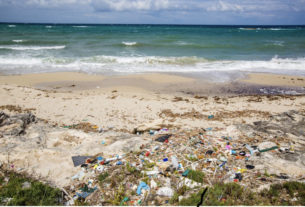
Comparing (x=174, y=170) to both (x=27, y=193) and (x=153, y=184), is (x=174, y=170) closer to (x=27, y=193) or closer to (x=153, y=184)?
(x=153, y=184)

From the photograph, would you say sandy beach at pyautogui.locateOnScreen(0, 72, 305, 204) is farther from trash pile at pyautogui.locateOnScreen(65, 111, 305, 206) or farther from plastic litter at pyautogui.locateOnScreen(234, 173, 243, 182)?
plastic litter at pyautogui.locateOnScreen(234, 173, 243, 182)

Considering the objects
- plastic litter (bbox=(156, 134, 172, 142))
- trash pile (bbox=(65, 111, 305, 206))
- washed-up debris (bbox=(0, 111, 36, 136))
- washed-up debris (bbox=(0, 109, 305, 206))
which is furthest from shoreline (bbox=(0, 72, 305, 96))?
trash pile (bbox=(65, 111, 305, 206))

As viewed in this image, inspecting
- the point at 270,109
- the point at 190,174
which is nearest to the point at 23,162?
the point at 190,174

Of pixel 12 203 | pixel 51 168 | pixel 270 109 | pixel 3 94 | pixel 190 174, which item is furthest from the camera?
pixel 3 94

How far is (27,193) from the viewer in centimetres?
294

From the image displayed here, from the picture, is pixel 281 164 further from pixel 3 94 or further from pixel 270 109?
pixel 3 94

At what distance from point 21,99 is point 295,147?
1048 centimetres

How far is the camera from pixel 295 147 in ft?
15.3

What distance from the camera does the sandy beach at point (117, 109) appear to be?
413 cm

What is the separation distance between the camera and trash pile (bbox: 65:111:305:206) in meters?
3.22

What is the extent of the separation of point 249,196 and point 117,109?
6.16 metres

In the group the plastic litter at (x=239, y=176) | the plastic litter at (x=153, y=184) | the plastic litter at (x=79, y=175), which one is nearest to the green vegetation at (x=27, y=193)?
the plastic litter at (x=79, y=175)

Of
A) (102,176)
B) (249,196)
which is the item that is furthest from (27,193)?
(249,196)

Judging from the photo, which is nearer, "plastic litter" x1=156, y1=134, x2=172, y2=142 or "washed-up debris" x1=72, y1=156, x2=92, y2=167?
"washed-up debris" x1=72, y1=156, x2=92, y2=167
